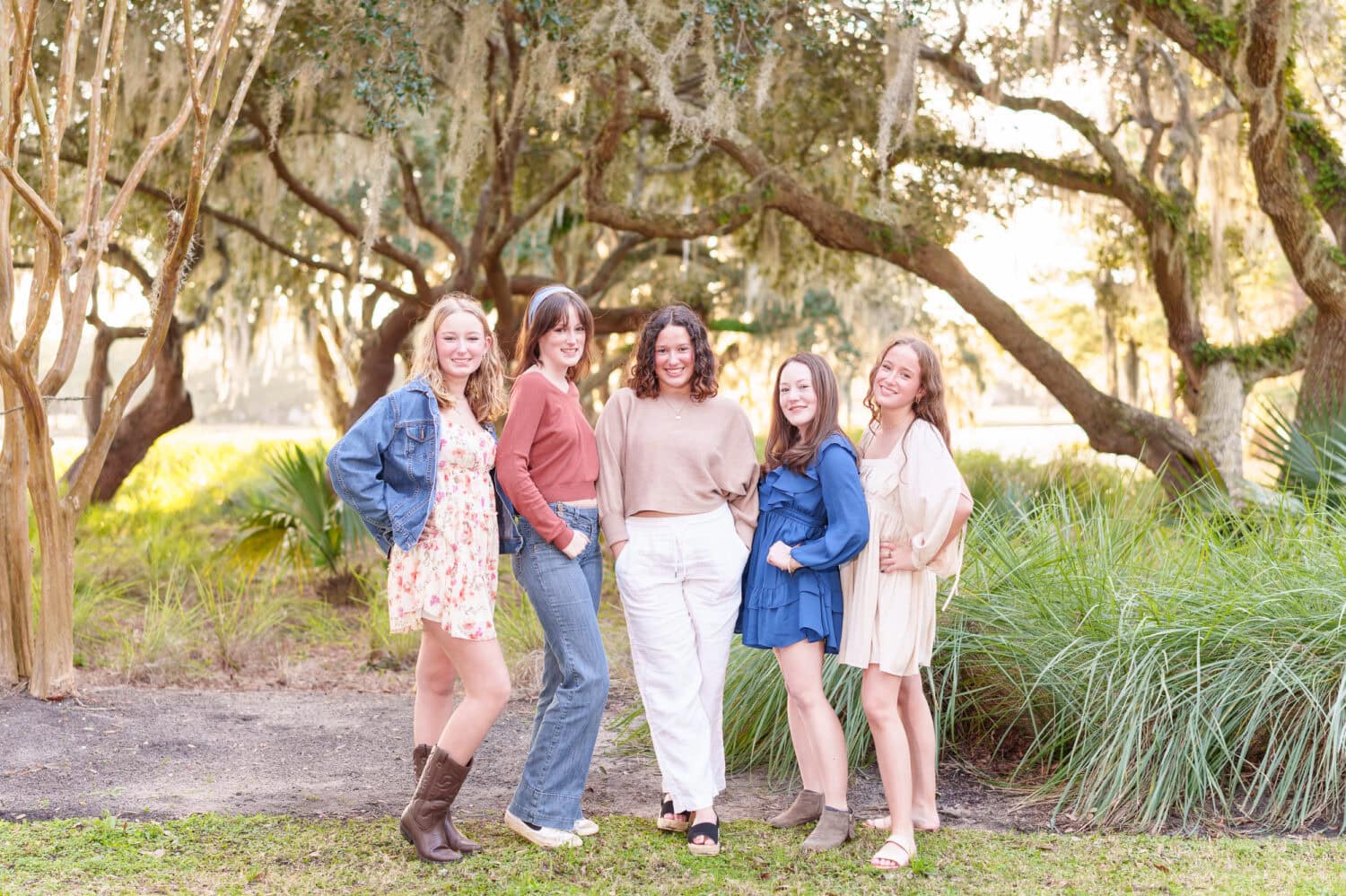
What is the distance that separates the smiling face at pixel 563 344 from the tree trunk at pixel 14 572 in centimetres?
319

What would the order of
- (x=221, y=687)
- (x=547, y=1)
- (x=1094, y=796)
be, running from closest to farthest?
(x=1094, y=796) < (x=221, y=687) < (x=547, y=1)

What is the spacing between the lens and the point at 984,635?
180 inches

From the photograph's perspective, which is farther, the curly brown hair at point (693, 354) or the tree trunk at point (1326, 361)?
the tree trunk at point (1326, 361)

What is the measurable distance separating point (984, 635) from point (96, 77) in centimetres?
443

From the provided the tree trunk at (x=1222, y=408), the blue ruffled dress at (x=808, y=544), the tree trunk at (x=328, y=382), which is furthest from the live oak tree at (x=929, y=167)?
the tree trunk at (x=328, y=382)

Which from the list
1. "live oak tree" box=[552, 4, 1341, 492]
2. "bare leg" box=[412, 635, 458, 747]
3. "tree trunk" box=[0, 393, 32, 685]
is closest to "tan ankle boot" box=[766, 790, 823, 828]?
"bare leg" box=[412, 635, 458, 747]

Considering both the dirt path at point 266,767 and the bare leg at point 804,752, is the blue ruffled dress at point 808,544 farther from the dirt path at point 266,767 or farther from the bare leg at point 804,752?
the dirt path at point 266,767

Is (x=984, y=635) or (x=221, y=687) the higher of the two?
(x=984, y=635)

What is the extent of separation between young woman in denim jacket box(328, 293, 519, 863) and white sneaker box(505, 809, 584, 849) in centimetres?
16

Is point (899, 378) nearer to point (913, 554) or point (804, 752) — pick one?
point (913, 554)

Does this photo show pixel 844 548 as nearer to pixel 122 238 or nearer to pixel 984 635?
pixel 984 635

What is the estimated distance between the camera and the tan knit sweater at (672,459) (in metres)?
3.76

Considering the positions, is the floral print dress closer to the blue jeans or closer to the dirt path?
the blue jeans

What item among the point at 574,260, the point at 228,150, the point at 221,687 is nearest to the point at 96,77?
the point at 221,687
